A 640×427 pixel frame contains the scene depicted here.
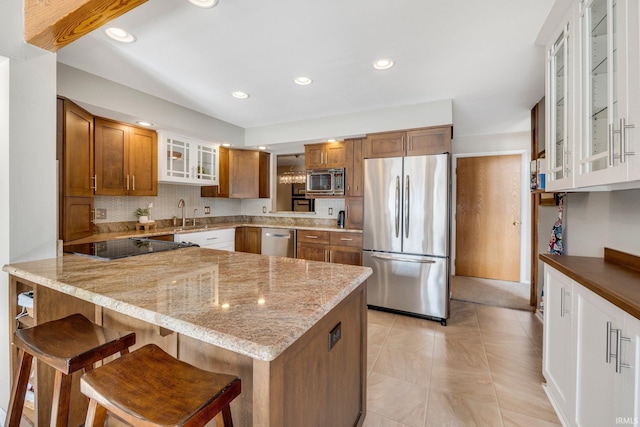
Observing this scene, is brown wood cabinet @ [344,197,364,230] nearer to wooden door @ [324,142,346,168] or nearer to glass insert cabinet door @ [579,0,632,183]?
wooden door @ [324,142,346,168]

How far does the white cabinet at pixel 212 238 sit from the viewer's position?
139 inches

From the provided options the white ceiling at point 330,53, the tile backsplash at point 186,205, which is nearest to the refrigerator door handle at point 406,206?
the white ceiling at point 330,53

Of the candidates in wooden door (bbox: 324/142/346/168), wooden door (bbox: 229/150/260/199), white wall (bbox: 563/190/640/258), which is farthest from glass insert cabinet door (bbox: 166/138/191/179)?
white wall (bbox: 563/190/640/258)

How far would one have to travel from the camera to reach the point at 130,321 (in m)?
1.35

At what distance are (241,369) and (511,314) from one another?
3.32m

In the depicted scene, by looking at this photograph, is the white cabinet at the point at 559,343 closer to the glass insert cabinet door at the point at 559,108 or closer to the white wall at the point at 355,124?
the glass insert cabinet door at the point at 559,108

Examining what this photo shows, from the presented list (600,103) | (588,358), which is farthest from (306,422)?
(600,103)

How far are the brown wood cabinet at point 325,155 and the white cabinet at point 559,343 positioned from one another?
2.68 meters

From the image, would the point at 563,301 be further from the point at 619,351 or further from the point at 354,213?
the point at 354,213

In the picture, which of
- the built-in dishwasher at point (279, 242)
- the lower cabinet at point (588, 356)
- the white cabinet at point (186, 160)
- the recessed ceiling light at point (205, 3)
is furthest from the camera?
the built-in dishwasher at point (279, 242)

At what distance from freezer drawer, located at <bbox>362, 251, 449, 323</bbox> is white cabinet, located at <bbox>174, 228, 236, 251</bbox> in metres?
2.13

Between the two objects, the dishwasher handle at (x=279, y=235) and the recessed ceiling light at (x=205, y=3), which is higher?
the recessed ceiling light at (x=205, y=3)

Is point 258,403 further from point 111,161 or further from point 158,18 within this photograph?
point 111,161

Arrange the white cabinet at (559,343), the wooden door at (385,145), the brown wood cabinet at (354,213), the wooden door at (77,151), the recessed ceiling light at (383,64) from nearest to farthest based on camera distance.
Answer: the white cabinet at (559,343)
the recessed ceiling light at (383,64)
the wooden door at (77,151)
the wooden door at (385,145)
the brown wood cabinet at (354,213)
